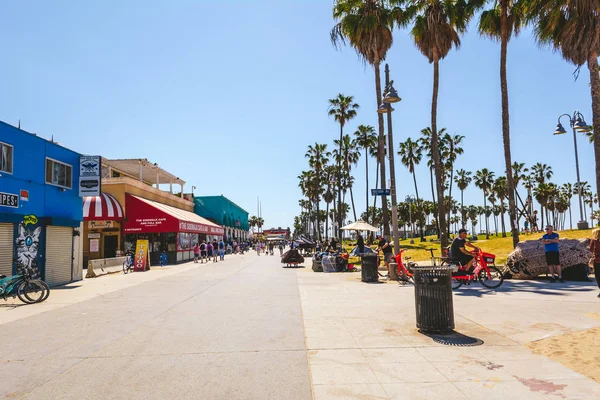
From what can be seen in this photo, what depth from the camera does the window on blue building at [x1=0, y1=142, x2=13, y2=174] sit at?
45.1ft

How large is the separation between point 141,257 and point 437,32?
66.4 feet

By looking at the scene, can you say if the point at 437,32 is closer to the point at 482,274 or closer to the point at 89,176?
the point at 482,274

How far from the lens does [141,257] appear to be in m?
24.1

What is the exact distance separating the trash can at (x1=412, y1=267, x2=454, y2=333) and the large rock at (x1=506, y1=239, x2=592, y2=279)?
8603 mm

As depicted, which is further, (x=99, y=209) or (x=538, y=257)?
(x=99, y=209)

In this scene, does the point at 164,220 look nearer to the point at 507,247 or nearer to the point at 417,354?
the point at 507,247

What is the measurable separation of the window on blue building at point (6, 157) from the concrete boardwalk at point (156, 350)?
218 inches

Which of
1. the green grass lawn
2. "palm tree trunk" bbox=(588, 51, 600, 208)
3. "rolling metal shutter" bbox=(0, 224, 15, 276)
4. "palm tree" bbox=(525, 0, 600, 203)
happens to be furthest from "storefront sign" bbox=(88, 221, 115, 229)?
"palm tree trunk" bbox=(588, 51, 600, 208)

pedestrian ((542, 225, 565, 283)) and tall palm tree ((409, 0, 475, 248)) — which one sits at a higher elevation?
tall palm tree ((409, 0, 475, 248))

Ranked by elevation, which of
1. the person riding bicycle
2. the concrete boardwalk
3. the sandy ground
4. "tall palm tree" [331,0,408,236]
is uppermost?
"tall palm tree" [331,0,408,236]

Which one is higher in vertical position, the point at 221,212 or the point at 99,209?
the point at 221,212

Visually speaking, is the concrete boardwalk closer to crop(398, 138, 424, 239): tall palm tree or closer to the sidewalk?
the sidewalk

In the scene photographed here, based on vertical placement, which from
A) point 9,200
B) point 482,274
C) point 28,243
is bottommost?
point 482,274

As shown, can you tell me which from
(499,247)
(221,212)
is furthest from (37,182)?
(221,212)
